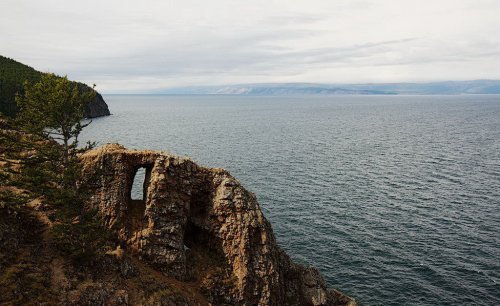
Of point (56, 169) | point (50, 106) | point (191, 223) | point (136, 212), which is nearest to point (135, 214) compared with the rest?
point (136, 212)

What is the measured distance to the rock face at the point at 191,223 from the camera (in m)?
42.5

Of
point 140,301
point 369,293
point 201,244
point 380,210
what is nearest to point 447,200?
point 380,210

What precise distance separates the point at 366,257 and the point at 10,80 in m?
161

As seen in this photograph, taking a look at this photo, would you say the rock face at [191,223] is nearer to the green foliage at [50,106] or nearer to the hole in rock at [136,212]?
the hole in rock at [136,212]

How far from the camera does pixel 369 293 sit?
5738 cm

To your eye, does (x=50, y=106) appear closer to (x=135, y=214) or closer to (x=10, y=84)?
(x=135, y=214)

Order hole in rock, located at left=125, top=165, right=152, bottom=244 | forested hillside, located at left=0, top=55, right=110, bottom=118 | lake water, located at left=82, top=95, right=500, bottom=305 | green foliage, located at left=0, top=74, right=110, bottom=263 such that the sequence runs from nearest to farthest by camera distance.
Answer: green foliage, located at left=0, top=74, right=110, bottom=263 → hole in rock, located at left=125, top=165, right=152, bottom=244 → lake water, located at left=82, top=95, right=500, bottom=305 → forested hillside, located at left=0, top=55, right=110, bottom=118

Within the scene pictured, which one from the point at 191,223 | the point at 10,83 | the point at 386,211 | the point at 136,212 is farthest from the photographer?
the point at 10,83

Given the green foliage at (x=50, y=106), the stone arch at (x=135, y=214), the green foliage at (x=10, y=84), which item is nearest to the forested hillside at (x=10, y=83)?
the green foliage at (x=10, y=84)

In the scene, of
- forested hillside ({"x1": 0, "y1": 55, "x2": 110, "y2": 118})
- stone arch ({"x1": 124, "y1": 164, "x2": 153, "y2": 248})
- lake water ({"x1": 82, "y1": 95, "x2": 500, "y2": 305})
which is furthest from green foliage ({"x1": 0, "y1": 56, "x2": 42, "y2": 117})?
stone arch ({"x1": 124, "y1": 164, "x2": 153, "y2": 248})

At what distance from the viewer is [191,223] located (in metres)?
47.4

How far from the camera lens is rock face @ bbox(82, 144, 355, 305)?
139 feet

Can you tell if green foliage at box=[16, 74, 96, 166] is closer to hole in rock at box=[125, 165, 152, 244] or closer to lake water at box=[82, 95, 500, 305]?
hole in rock at box=[125, 165, 152, 244]

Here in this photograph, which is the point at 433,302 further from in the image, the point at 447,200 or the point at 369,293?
the point at 447,200
